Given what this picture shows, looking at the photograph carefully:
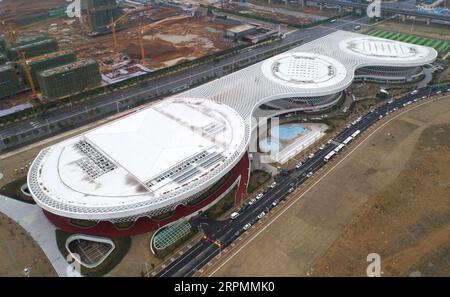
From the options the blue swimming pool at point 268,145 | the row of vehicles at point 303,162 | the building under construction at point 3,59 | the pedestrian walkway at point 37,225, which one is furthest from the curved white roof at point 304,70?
the building under construction at point 3,59

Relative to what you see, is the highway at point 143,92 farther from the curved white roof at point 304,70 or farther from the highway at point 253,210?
the highway at point 253,210

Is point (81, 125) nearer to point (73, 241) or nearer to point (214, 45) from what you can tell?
point (73, 241)

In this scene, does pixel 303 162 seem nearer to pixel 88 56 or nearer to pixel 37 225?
pixel 37 225

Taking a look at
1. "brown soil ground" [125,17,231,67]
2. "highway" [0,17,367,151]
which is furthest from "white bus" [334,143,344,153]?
"brown soil ground" [125,17,231,67]

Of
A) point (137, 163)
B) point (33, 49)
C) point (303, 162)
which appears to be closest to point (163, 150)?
point (137, 163)

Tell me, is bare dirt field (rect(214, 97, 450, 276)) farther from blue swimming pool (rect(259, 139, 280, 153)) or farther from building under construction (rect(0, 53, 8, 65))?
building under construction (rect(0, 53, 8, 65))
